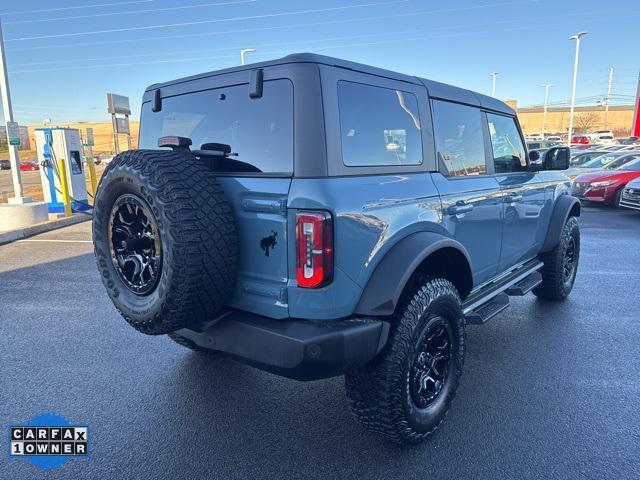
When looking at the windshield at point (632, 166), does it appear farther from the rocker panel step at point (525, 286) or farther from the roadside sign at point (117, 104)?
the roadside sign at point (117, 104)

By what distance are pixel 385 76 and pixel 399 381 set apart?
5.59 ft

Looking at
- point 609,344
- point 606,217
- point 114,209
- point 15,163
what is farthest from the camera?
point 606,217

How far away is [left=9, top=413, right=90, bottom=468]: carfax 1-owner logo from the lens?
246cm

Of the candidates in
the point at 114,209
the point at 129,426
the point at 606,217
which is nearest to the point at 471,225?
the point at 114,209

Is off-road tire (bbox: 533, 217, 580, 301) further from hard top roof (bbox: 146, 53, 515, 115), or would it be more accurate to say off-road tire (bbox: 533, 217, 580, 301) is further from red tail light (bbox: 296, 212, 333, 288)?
red tail light (bbox: 296, 212, 333, 288)

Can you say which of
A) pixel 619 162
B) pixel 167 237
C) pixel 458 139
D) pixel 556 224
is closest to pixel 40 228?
pixel 167 237

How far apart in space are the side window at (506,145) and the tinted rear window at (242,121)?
2146 mm

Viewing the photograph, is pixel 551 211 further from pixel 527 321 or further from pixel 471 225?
pixel 471 225

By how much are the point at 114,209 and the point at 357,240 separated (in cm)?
133

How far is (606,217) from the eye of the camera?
10836mm

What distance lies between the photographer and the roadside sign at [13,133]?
9352 millimetres

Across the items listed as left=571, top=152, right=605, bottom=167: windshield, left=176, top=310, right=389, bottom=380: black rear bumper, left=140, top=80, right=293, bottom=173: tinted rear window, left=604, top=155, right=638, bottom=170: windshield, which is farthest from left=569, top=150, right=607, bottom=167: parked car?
left=176, top=310, right=389, bottom=380: black rear bumper

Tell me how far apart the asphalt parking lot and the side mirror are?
4.89 ft

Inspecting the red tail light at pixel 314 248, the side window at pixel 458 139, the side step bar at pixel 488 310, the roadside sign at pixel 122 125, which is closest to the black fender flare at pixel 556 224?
the side step bar at pixel 488 310
